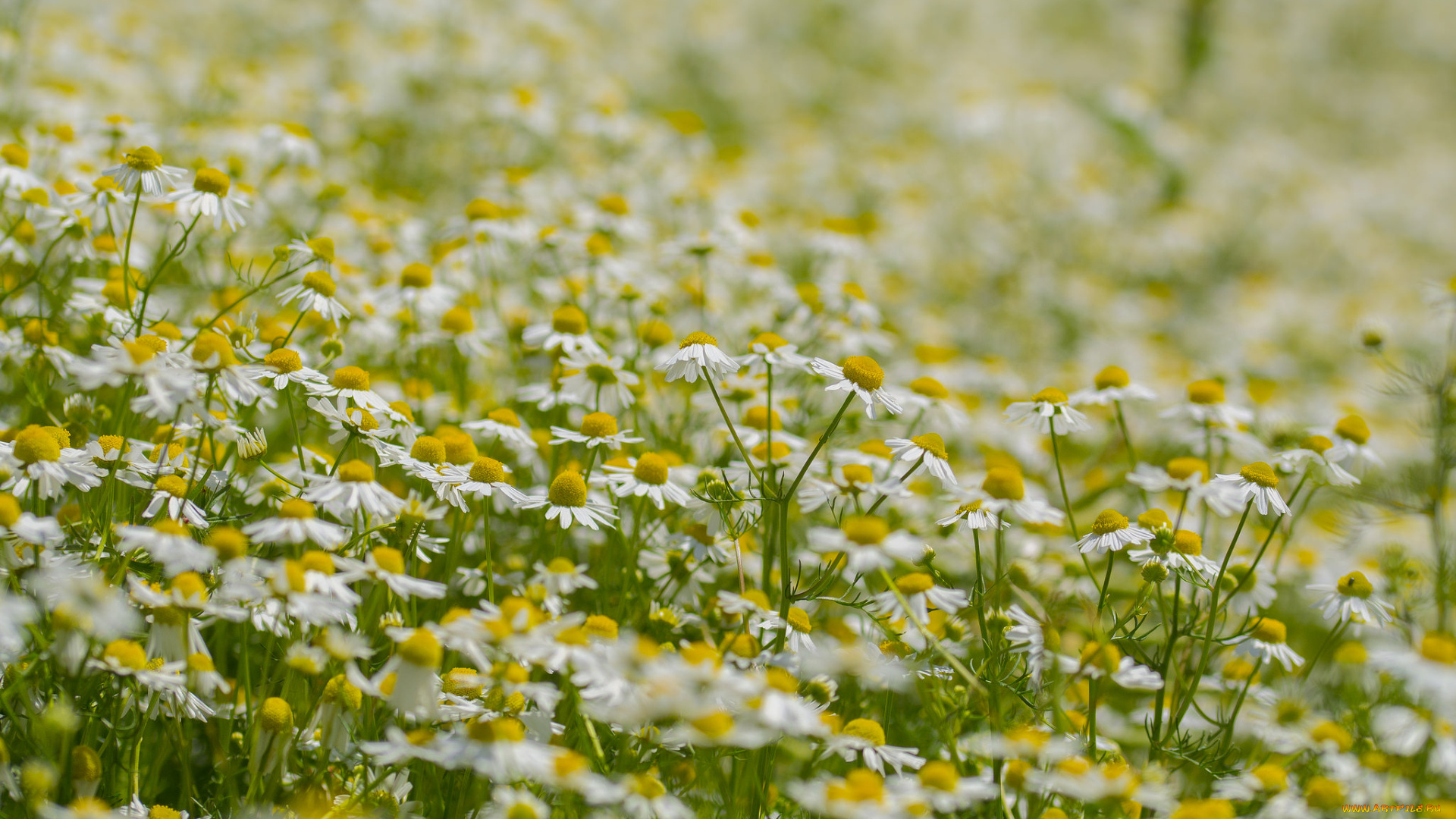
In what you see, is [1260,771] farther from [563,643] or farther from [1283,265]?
[1283,265]

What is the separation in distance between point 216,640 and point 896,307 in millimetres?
4770

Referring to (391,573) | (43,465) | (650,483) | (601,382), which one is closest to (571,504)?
(650,483)

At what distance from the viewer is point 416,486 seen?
3.13 meters

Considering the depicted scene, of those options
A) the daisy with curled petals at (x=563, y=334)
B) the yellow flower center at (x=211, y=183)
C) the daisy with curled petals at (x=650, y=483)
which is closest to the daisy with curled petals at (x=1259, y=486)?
the daisy with curled petals at (x=650, y=483)

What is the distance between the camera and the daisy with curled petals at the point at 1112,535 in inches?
99.7

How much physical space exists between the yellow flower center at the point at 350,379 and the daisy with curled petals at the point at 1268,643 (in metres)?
2.44

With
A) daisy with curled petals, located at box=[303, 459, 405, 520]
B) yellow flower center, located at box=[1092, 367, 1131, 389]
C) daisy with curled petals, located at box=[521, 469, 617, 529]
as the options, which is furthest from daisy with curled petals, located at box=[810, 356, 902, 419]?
daisy with curled petals, located at box=[303, 459, 405, 520]

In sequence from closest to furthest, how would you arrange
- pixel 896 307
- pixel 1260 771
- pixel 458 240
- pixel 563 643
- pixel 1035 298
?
pixel 563 643, pixel 1260 771, pixel 458 240, pixel 896 307, pixel 1035 298

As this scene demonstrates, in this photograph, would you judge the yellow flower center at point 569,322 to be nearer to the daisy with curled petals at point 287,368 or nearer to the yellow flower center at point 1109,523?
the daisy with curled petals at point 287,368

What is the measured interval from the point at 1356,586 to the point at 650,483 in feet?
6.32

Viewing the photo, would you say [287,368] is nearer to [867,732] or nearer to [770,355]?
[770,355]

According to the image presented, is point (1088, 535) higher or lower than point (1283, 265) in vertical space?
lower

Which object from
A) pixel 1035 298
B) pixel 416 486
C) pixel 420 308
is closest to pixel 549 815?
pixel 416 486

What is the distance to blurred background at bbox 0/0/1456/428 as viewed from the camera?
6.12 meters
